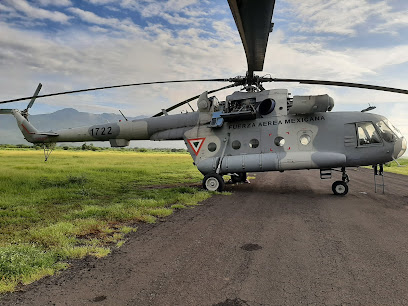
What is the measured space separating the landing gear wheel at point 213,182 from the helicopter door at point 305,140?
14.2 ft

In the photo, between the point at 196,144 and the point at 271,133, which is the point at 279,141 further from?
the point at 196,144

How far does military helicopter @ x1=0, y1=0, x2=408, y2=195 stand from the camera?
12.0m

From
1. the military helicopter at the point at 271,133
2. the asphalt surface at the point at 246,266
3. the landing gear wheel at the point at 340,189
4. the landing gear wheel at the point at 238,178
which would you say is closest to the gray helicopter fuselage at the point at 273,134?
the military helicopter at the point at 271,133

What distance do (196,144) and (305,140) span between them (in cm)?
574

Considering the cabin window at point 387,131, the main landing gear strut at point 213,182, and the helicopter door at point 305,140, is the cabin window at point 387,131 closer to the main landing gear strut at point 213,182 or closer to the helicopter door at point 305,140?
the helicopter door at point 305,140

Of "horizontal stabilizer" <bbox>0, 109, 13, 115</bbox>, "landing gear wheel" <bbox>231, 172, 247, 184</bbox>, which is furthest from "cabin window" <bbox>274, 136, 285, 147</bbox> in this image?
"horizontal stabilizer" <bbox>0, 109, 13, 115</bbox>

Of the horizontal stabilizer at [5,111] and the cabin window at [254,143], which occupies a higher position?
the horizontal stabilizer at [5,111]

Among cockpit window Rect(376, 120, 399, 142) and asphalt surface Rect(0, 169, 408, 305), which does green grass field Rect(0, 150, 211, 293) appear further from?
cockpit window Rect(376, 120, 399, 142)

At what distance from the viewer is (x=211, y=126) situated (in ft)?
44.9

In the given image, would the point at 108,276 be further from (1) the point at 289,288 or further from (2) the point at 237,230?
(2) the point at 237,230

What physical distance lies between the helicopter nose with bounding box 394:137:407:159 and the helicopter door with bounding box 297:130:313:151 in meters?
3.86

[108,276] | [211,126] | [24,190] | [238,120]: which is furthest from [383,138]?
[24,190]

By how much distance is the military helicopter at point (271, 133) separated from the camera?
11961mm

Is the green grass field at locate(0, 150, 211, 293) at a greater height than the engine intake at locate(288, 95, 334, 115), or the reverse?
the engine intake at locate(288, 95, 334, 115)
